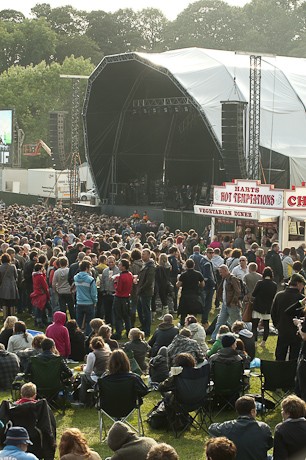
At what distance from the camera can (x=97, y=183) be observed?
40.3m

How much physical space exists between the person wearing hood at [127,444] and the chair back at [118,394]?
2269 millimetres

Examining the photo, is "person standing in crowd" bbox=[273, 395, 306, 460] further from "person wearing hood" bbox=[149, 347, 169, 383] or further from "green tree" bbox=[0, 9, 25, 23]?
"green tree" bbox=[0, 9, 25, 23]

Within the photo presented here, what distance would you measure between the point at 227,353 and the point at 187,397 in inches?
30.9

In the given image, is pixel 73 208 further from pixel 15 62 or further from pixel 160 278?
pixel 15 62

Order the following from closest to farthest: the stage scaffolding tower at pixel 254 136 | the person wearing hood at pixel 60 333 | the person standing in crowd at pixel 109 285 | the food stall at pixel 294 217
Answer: the person wearing hood at pixel 60 333 < the person standing in crowd at pixel 109 285 < the food stall at pixel 294 217 < the stage scaffolding tower at pixel 254 136

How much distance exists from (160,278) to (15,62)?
76.4 m

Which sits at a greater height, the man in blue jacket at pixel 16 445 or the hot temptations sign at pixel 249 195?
the hot temptations sign at pixel 249 195

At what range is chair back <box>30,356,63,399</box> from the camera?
10477 mm

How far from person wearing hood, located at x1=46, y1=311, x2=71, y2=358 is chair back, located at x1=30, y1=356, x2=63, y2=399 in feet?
5.64

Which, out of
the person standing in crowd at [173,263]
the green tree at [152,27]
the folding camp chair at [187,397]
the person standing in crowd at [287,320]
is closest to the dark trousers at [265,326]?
the person standing in crowd at [287,320]

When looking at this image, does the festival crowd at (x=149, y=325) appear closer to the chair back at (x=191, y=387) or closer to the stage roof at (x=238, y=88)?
the chair back at (x=191, y=387)

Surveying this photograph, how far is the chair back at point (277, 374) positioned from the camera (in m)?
10.4

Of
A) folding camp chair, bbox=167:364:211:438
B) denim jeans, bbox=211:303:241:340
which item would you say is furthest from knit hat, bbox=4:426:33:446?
denim jeans, bbox=211:303:241:340

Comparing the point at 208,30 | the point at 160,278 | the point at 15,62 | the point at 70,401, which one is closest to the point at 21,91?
the point at 15,62
